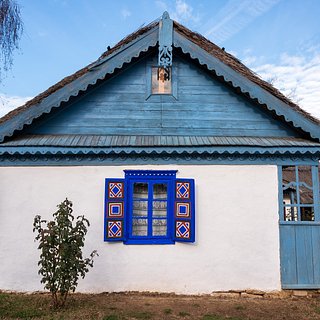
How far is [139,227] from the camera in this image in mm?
6348

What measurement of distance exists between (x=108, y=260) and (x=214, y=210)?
2.19 metres

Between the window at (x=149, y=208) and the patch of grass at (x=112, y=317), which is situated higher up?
the window at (x=149, y=208)

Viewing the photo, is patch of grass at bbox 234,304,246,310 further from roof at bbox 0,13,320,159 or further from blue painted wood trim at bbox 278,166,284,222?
roof at bbox 0,13,320,159

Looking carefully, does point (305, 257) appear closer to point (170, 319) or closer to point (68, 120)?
point (170, 319)

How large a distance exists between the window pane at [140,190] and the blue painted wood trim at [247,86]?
2.60m

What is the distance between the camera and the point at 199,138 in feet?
21.4

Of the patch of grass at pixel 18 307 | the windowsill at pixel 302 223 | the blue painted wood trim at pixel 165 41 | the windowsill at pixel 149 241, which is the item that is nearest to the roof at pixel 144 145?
the windowsill at pixel 302 223

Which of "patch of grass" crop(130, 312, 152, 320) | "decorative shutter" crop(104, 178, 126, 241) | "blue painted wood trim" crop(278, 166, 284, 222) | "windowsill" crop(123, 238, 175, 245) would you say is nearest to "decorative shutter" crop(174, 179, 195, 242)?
"windowsill" crop(123, 238, 175, 245)

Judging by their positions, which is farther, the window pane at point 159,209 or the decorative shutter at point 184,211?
the window pane at point 159,209

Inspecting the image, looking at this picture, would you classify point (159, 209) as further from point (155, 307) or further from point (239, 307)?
point (239, 307)

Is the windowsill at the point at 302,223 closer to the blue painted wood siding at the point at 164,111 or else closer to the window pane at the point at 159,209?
the blue painted wood siding at the point at 164,111

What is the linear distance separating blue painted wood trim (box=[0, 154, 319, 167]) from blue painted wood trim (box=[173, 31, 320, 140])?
2.15ft

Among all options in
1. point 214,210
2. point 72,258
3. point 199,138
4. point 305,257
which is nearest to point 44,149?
point 72,258

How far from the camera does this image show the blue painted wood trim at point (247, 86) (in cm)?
635
